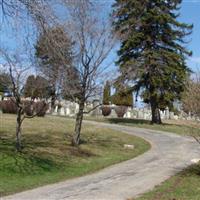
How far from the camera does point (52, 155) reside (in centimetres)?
2123

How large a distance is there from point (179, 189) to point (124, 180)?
291 cm

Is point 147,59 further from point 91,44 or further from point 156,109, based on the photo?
point 91,44

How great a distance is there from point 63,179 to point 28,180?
1.24 meters

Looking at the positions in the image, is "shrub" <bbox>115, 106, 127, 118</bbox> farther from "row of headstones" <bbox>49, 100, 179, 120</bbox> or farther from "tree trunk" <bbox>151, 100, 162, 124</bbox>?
"tree trunk" <bbox>151, 100, 162, 124</bbox>

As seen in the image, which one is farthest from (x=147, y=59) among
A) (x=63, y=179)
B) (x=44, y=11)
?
(x=44, y=11)

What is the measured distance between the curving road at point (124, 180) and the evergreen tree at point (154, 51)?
19964 millimetres

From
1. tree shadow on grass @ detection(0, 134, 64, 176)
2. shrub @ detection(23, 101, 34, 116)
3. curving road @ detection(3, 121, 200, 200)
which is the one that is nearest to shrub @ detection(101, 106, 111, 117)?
shrub @ detection(23, 101, 34, 116)

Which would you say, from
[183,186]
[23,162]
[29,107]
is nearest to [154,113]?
[29,107]

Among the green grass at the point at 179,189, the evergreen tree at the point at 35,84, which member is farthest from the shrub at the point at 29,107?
the green grass at the point at 179,189

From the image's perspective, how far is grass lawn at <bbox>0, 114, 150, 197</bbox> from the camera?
53.0 feet

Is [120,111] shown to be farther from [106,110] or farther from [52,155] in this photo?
[52,155]

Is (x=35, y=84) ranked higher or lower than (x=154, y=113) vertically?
higher

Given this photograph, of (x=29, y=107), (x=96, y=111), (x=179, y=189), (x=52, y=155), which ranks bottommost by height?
(x=179, y=189)

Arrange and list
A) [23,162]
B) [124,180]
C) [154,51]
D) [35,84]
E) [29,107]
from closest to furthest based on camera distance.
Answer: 1. [124,180]
2. [23,162]
3. [35,84]
4. [29,107]
5. [154,51]
